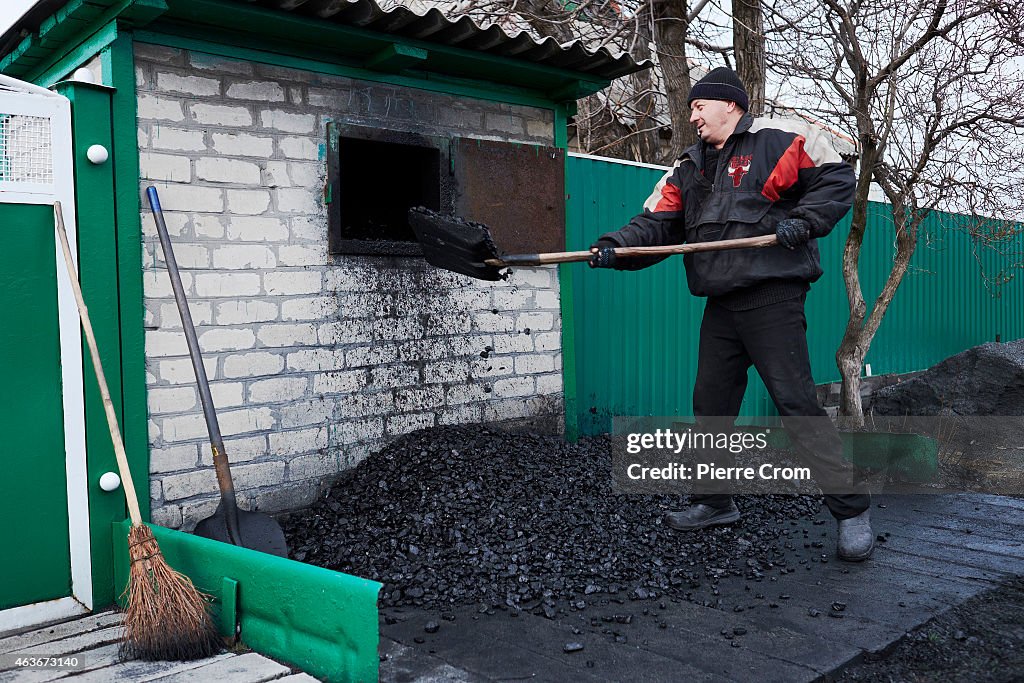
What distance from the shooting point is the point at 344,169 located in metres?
5.79

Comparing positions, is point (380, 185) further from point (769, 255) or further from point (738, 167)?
point (769, 255)

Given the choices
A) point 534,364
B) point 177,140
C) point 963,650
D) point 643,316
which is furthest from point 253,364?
point 643,316

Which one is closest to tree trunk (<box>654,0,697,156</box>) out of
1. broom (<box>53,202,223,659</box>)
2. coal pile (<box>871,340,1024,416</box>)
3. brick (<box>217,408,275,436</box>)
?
coal pile (<box>871,340,1024,416</box>)

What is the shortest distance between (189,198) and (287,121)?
69 cm

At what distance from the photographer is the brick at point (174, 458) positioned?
3.87m

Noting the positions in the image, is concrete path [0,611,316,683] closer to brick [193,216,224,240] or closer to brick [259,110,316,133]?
brick [193,216,224,240]

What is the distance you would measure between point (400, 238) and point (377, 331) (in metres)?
0.94

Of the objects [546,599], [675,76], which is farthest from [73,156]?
[675,76]

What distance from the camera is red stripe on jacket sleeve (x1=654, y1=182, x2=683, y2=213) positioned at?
4504 millimetres

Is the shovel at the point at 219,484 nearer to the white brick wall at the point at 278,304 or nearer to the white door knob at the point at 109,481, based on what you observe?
the white brick wall at the point at 278,304

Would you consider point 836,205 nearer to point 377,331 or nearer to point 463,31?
point 463,31

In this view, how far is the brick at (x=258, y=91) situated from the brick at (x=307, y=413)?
1.51 m

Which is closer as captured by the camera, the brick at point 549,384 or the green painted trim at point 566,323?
the brick at point 549,384

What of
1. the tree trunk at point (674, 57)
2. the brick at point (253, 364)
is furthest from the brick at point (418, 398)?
the tree trunk at point (674, 57)
